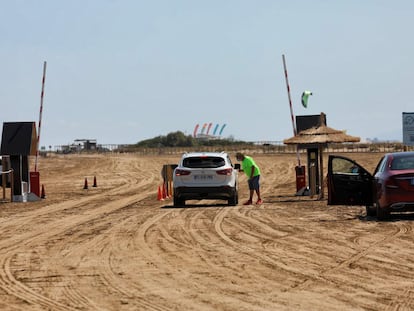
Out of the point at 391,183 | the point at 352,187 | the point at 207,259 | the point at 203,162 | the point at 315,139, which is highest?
the point at 315,139

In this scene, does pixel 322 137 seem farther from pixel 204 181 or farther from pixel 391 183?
pixel 391 183

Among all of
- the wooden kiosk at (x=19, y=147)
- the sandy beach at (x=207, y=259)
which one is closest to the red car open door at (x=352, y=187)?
the sandy beach at (x=207, y=259)

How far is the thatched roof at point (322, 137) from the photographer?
2969cm

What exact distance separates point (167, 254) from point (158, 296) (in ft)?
13.8

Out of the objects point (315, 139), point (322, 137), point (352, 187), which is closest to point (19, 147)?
point (315, 139)

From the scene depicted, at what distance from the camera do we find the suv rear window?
27703mm

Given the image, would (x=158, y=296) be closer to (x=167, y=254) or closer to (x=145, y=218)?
(x=167, y=254)

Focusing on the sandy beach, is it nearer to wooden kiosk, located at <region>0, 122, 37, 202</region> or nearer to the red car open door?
the red car open door

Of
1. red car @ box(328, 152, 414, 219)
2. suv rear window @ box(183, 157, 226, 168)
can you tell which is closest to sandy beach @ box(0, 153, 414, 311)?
red car @ box(328, 152, 414, 219)

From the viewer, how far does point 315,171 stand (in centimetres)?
3189

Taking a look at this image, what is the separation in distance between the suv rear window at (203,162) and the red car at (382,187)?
235 inches

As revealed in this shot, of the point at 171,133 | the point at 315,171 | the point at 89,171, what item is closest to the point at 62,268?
the point at 315,171

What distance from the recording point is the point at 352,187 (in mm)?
21641

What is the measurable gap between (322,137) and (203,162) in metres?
4.30
